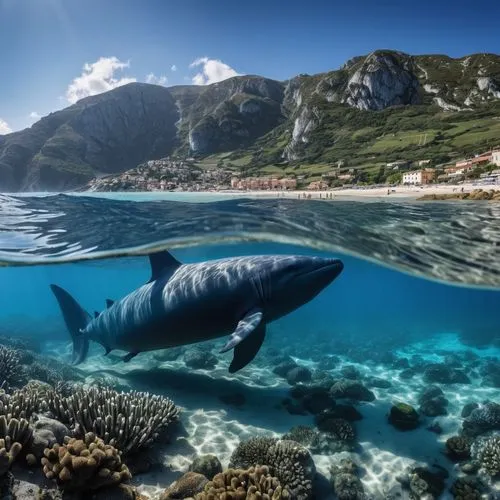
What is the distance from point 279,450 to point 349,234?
11.7 metres

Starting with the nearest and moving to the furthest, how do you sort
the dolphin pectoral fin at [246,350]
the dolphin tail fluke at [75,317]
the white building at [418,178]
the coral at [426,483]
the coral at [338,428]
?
the dolphin pectoral fin at [246,350]
the coral at [426,483]
the coral at [338,428]
the dolphin tail fluke at [75,317]
the white building at [418,178]

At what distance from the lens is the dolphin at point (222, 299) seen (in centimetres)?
675

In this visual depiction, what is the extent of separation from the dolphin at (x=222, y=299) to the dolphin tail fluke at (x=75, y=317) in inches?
126

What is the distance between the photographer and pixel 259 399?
1072 centimetres

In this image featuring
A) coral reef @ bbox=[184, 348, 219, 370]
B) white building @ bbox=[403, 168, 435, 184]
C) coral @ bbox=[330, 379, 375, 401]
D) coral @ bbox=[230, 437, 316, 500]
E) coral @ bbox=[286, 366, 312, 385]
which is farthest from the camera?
white building @ bbox=[403, 168, 435, 184]

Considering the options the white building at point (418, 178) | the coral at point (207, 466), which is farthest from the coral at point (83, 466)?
the white building at point (418, 178)

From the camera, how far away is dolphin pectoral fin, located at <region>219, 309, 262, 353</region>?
227 inches

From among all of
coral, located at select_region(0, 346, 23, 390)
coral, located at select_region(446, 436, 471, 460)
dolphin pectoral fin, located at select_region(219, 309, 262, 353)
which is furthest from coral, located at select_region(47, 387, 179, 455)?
coral, located at select_region(446, 436, 471, 460)

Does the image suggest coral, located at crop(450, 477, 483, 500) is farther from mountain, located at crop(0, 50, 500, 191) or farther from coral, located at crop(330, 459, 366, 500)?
mountain, located at crop(0, 50, 500, 191)

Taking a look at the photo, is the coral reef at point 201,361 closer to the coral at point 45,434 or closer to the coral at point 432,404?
the coral at point 432,404

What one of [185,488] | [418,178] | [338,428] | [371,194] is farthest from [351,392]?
[418,178]

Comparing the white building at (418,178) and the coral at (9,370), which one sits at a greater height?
the white building at (418,178)

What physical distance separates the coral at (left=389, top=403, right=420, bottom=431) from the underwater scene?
0.13ft

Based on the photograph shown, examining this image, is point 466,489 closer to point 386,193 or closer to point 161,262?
point 161,262
